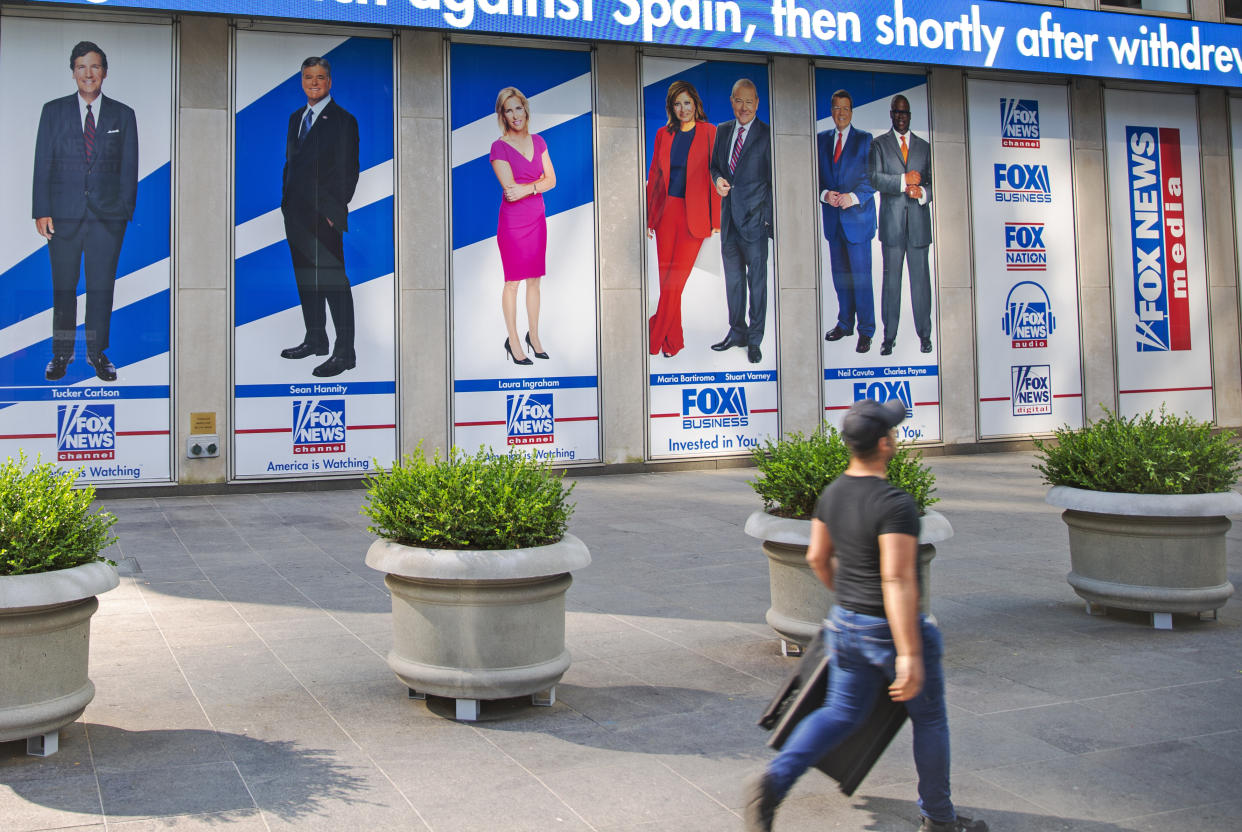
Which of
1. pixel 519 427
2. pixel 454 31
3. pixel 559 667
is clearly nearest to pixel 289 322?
pixel 519 427

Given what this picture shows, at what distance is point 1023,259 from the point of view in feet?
65.3

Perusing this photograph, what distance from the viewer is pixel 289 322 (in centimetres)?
1588

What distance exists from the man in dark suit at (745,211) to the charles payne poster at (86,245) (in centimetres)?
799

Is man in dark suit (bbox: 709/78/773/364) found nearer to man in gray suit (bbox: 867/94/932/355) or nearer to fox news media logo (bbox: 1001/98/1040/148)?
man in gray suit (bbox: 867/94/932/355)

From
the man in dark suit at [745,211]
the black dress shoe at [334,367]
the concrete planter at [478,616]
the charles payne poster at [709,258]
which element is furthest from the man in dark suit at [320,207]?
the concrete planter at [478,616]

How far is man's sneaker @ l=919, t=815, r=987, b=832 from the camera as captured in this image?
172 inches

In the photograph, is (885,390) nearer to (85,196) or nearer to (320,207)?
(320,207)

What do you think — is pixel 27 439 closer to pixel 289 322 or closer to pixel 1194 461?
pixel 289 322

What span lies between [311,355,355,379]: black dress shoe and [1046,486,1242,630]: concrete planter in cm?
1070

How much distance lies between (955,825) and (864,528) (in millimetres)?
1186

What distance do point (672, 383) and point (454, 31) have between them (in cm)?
597

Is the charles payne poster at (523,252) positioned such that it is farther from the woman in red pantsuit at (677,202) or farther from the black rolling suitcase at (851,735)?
the black rolling suitcase at (851,735)

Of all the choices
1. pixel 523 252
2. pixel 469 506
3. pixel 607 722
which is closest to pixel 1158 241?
pixel 523 252

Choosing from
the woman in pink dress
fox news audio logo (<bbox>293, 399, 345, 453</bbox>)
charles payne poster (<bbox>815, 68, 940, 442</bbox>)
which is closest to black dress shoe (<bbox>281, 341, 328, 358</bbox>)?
fox news audio logo (<bbox>293, 399, 345, 453</bbox>)
